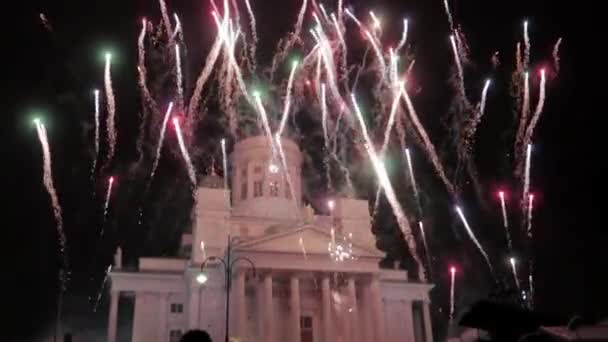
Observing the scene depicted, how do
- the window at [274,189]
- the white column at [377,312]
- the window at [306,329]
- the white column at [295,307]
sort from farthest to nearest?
the window at [274,189]
the window at [306,329]
the white column at [377,312]
the white column at [295,307]

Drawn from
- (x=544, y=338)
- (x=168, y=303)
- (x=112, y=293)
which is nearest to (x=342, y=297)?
(x=168, y=303)

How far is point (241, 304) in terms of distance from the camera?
125 ft

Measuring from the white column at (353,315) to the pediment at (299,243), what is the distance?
2.27 m

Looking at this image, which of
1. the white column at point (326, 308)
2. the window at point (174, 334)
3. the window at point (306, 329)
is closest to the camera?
the white column at point (326, 308)

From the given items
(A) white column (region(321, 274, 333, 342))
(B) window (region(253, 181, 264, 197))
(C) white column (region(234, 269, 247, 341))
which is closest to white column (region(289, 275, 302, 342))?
(A) white column (region(321, 274, 333, 342))

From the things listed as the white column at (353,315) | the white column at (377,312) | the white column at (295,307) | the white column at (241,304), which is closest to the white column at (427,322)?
the white column at (377,312)

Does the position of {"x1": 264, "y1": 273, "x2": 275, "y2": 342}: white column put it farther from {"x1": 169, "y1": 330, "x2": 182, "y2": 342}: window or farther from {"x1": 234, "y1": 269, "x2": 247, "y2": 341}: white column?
{"x1": 169, "y1": 330, "x2": 182, "y2": 342}: window

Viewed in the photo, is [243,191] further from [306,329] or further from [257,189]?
[306,329]

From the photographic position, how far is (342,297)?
41.2 m

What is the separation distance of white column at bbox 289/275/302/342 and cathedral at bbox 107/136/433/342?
0.22 feet

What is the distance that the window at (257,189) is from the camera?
50.8 metres

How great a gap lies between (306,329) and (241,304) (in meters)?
6.07

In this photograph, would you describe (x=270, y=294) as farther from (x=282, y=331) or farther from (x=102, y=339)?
(x=102, y=339)

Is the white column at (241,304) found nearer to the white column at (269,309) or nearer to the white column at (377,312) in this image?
the white column at (269,309)
